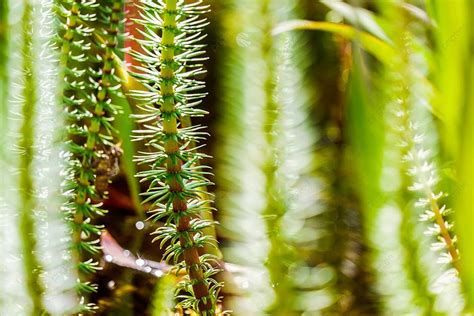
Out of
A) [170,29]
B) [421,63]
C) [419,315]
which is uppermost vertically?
[421,63]

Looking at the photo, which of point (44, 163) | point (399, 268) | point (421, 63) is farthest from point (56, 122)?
point (421, 63)

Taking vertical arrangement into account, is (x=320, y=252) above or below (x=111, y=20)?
below

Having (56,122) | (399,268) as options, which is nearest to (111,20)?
(56,122)

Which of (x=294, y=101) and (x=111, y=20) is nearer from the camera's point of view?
(x=294, y=101)

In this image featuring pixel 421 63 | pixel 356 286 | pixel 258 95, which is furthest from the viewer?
pixel 421 63

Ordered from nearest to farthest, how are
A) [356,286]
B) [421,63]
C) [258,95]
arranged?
[258,95] < [356,286] < [421,63]

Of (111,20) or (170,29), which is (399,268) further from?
(111,20)
